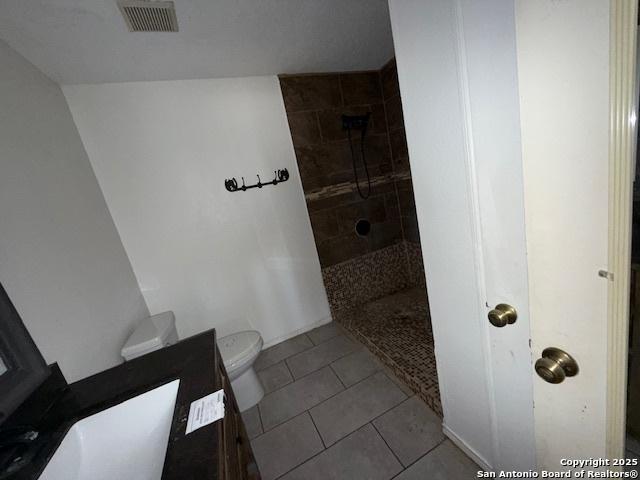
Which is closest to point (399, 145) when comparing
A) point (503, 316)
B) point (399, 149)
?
point (399, 149)

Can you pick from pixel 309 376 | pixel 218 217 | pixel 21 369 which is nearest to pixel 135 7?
pixel 218 217

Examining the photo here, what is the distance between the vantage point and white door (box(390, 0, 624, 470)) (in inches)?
18.8

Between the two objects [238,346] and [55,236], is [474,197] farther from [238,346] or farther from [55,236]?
[55,236]

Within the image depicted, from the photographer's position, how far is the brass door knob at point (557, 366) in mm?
567

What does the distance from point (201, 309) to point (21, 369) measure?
1350 mm

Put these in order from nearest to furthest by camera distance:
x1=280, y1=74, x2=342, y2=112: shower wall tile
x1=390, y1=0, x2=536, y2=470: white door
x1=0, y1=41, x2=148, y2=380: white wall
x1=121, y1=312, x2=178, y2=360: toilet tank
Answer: x1=390, y1=0, x2=536, y2=470: white door, x1=0, y1=41, x2=148, y2=380: white wall, x1=121, y1=312, x2=178, y2=360: toilet tank, x1=280, y1=74, x2=342, y2=112: shower wall tile

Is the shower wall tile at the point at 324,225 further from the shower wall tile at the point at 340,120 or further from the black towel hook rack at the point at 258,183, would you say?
the shower wall tile at the point at 340,120

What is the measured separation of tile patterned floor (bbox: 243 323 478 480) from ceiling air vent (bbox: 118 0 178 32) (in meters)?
2.31

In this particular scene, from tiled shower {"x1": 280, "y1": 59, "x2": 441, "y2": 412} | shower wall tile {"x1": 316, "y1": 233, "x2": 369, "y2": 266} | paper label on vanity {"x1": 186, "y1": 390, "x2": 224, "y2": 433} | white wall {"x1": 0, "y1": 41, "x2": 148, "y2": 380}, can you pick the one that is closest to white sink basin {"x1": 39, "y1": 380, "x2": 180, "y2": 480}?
paper label on vanity {"x1": 186, "y1": 390, "x2": 224, "y2": 433}

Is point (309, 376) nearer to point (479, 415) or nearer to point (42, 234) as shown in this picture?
point (479, 415)

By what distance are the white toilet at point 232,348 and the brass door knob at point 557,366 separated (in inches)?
59.8

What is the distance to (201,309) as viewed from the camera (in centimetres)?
217

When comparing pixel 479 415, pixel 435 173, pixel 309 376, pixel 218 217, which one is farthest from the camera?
pixel 218 217

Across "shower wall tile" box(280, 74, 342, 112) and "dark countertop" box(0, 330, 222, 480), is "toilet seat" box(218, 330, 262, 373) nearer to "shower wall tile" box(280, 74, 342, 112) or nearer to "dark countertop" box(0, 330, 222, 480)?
"dark countertop" box(0, 330, 222, 480)
